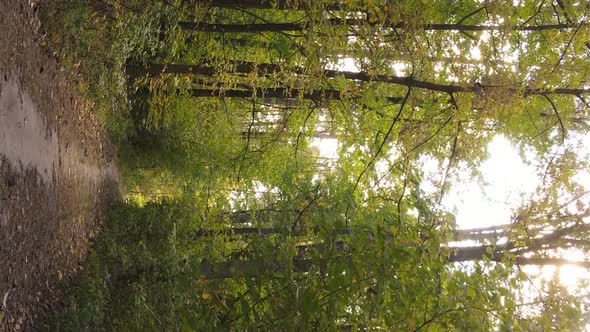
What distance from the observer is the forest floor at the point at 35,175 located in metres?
6.87

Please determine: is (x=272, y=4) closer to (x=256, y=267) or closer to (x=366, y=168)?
(x=366, y=168)

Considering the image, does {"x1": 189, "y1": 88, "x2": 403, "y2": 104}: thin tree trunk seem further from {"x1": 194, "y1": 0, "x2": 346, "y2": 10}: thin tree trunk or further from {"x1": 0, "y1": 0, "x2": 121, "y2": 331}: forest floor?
{"x1": 0, "y1": 0, "x2": 121, "y2": 331}: forest floor

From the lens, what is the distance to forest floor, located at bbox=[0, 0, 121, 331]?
6871mm

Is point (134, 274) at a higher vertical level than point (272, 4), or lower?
lower

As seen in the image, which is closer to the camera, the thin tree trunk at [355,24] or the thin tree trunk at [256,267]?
the thin tree trunk at [256,267]

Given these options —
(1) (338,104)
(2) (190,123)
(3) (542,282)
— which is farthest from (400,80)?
(2) (190,123)

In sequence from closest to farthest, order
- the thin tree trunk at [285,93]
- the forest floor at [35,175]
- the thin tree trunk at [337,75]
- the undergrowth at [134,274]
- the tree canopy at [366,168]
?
the tree canopy at [366,168]
the forest floor at [35,175]
the undergrowth at [134,274]
the thin tree trunk at [337,75]
the thin tree trunk at [285,93]

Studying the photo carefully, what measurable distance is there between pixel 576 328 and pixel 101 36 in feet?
26.1

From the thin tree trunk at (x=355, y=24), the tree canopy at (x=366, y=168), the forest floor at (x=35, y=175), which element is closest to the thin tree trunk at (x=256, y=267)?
the tree canopy at (x=366, y=168)

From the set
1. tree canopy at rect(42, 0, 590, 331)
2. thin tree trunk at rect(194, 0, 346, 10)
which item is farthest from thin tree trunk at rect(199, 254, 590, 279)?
thin tree trunk at rect(194, 0, 346, 10)

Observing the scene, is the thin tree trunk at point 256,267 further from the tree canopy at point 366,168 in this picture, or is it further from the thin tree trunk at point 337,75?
the thin tree trunk at point 337,75

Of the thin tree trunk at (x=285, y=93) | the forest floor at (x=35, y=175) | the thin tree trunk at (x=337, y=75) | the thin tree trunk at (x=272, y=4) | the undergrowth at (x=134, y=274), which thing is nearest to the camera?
the forest floor at (x=35, y=175)

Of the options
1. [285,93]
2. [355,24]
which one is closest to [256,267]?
[355,24]

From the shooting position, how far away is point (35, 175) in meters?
8.13
